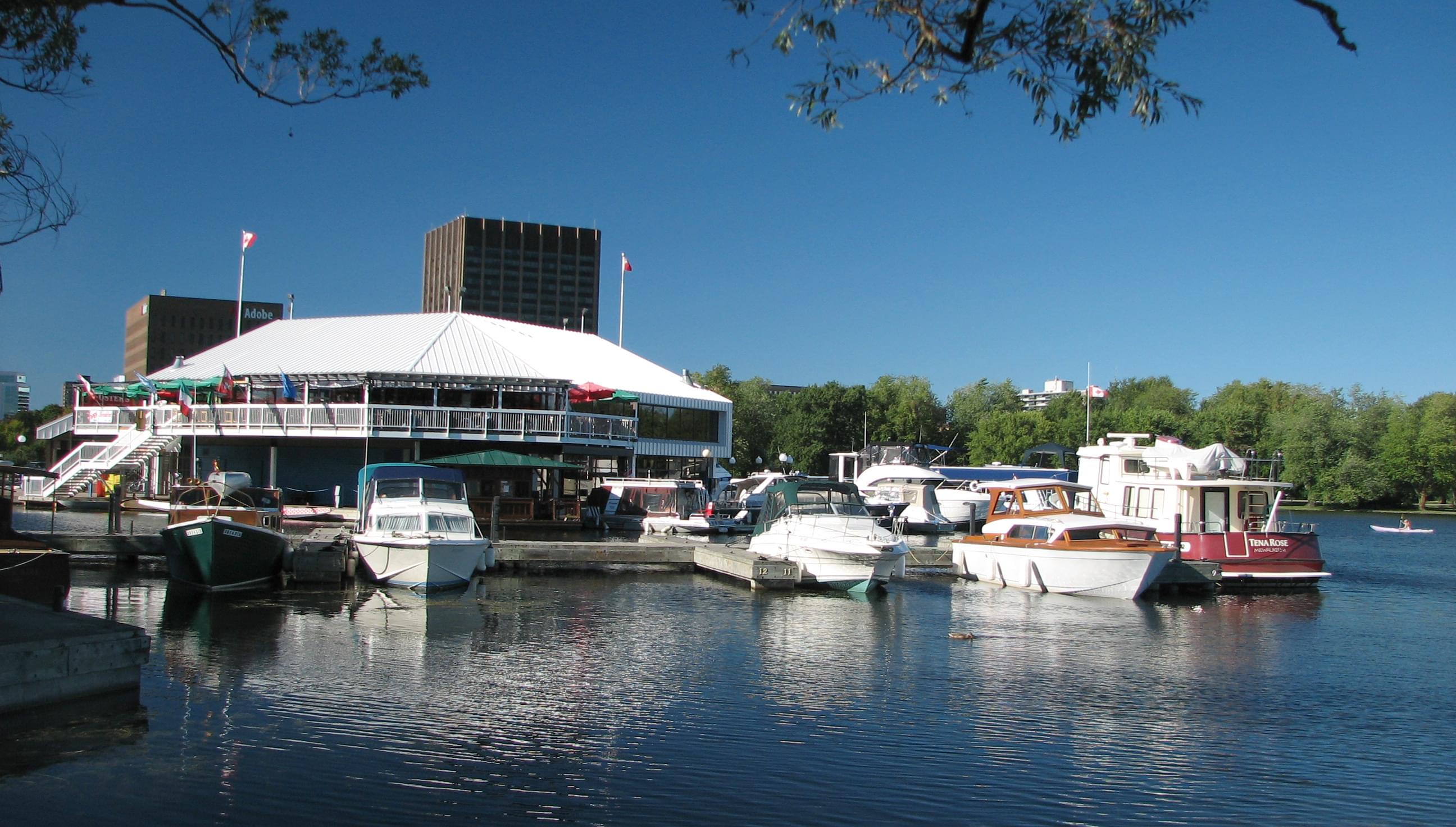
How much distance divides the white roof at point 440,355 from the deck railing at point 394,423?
179cm

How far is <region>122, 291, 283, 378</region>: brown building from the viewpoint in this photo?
16288cm

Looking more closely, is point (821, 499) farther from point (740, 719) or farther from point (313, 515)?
point (313, 515)

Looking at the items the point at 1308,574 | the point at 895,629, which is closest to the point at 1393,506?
the point at 1308,574

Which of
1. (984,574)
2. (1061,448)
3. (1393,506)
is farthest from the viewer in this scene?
(1393,506)

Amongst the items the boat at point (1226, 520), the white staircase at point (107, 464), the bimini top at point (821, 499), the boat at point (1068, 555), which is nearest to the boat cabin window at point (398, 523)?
the bimini top at point (821, 499)

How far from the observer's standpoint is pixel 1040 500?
3434cm

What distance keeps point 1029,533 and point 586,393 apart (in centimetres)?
2321

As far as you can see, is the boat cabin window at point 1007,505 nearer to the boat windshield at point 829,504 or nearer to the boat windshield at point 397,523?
the boat windshield at point 829,504

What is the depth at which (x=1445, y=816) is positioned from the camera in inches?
421

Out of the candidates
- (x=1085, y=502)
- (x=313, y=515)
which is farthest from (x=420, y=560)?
(x=1085, y=502)

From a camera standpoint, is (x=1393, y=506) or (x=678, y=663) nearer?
(x=678, y=663)

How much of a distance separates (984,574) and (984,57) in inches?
871

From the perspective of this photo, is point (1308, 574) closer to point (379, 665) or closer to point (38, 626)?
point (379, 665)

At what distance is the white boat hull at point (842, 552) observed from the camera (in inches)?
1036
